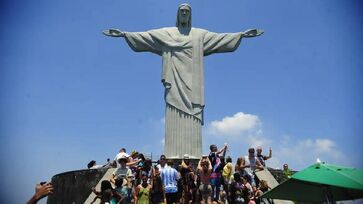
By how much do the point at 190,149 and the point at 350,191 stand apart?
9.12m

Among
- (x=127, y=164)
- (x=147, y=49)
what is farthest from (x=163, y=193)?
(x=147, y=49)

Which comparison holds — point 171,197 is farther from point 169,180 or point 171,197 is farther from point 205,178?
point 205,178

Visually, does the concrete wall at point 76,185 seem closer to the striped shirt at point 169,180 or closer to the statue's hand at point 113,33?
the striped shirt at point 169,180

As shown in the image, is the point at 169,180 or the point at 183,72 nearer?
the point at 169,180

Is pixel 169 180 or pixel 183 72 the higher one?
pixel 183 72

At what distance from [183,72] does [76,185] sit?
6378 mm

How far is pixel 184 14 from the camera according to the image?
1647 centimetres

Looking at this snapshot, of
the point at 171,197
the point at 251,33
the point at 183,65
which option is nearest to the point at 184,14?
the point at 183,65

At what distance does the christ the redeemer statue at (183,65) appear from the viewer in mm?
15289

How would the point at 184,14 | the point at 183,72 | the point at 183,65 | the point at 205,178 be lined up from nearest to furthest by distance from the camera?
the point at 205,178
the point at 183,72
the point at 183,65
the point at 184,14

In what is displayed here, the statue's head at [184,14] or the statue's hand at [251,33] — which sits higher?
the statue's head at [184,14]

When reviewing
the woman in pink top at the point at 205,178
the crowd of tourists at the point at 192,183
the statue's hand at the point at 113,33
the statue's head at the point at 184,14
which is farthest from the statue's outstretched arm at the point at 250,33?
the woman in pink top at the point at 205,178

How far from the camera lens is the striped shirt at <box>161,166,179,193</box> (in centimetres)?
893

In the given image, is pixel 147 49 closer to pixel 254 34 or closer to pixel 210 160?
pixel 254 34
